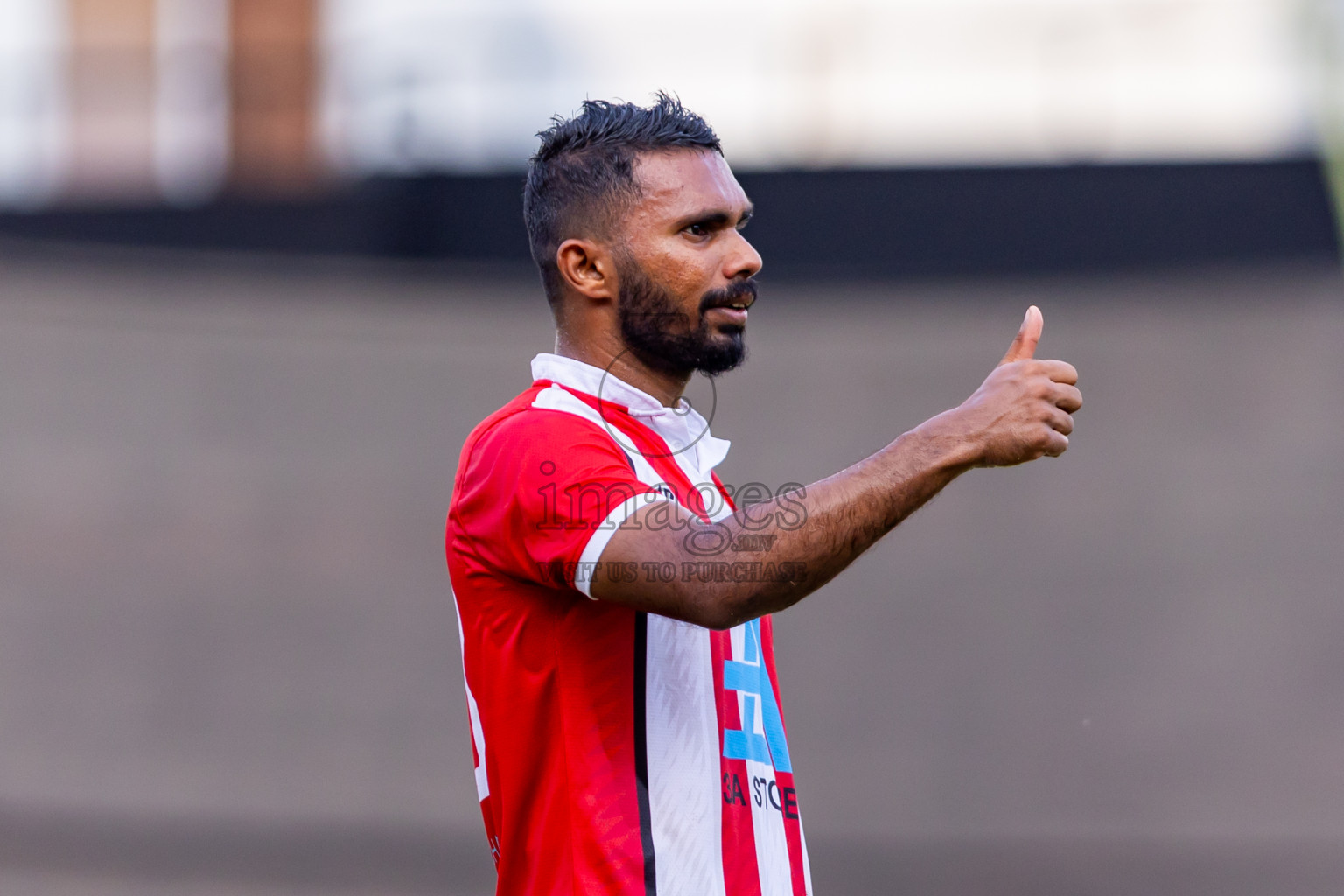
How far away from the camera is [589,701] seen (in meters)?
2.12

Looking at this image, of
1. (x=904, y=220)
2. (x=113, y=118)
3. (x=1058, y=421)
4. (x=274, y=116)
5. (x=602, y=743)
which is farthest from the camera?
(x=113, y=118)

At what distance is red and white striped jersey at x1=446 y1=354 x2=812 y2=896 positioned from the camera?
2.03m

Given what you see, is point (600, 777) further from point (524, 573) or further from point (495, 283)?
point (495, 283)

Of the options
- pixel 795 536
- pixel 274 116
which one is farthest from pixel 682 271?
pixel 274 116

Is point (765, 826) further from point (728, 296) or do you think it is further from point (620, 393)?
point (728, 296)

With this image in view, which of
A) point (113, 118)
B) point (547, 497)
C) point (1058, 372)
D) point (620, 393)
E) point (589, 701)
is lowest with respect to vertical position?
point (589, 701)

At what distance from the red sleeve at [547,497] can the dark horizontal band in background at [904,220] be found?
6.20m

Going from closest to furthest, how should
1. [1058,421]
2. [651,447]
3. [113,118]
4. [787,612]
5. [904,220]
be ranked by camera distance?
[1058,421], [651,447], [787,612], [904,220], [113,118]

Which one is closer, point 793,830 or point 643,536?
point 643,536

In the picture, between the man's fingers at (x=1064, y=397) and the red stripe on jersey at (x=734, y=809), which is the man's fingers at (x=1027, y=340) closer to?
the man's fingers at (x=1064, y=397)

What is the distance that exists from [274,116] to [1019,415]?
9557mm

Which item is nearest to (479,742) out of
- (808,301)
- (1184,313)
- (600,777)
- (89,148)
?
(600,777)

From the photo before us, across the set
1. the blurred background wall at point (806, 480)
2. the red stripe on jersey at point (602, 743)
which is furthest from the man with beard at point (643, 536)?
the blurred background wall at point (806, 480)

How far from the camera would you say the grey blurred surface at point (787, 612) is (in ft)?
24.8
